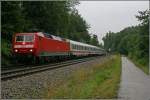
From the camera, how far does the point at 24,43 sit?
109 feet

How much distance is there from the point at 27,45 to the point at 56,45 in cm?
850

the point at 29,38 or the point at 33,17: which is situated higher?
the point at 33,17

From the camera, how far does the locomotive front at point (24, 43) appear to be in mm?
32875

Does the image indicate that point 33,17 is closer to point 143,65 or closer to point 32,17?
point 32,17

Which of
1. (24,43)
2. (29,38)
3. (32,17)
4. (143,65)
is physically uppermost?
(32,17)

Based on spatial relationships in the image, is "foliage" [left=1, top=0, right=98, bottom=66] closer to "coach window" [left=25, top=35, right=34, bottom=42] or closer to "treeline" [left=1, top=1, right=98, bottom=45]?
"treeline" [left=1, top=1, right=98, bottom=45]

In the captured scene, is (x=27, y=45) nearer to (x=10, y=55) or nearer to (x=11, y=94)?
(x=10, y=55)

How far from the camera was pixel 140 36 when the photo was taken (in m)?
35.0

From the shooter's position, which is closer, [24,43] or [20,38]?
[24,43]

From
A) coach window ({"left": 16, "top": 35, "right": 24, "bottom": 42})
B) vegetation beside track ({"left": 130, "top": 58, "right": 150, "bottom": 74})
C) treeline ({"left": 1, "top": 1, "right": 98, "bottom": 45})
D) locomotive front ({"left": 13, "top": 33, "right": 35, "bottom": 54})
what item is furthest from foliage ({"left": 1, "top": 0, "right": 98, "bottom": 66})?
vegetation beside track ({"left": 130, "top": 58, "right": 150, "bottom": 74})

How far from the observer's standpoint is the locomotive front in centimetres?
3288

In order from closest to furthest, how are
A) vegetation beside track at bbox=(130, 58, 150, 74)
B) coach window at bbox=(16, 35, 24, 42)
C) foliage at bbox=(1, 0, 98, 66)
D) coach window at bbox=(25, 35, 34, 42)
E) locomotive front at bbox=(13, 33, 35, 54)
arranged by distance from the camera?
vegetation beside track at bbox=(130, 58, 150, 74), locomotive front at bbox=(13, 33, 35, 54), coach window at bbox=(25, 35, 34, 42), coach window at bbox=(16, 35, 24, 42), foliage at bbox=(1, 0, 98, 66)

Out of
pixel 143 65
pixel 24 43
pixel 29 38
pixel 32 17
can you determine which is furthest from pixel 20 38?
pixel 32 17

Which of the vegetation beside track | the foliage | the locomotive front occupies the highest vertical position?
the foliage
